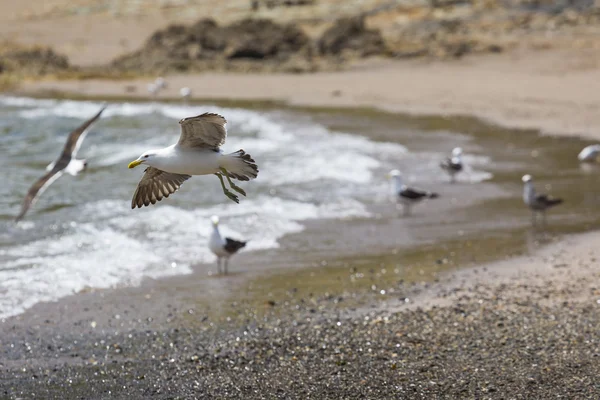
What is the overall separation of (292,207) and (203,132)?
18.3 feet

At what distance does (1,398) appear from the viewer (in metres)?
6.31

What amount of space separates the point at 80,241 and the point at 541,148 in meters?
9.33

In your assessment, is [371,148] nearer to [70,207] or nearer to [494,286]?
[70,207]

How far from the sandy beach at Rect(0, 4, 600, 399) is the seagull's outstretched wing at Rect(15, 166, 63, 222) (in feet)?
5.15

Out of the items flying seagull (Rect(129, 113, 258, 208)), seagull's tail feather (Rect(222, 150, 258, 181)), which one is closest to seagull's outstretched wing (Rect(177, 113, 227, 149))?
flying seagull (Rect(129, 113, 258, 208))

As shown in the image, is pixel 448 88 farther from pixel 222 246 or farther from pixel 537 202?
→ pixel 222 246

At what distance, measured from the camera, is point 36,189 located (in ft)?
32.5

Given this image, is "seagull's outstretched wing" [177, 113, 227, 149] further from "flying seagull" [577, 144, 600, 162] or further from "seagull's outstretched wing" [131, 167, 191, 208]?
"flying seagull" [577, 144, 600, 162]

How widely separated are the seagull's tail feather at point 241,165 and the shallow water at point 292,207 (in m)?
2.01

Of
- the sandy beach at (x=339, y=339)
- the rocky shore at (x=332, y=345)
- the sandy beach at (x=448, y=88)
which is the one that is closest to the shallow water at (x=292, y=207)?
the sandy beach at (x=339, y=339)

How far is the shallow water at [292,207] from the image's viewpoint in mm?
9781

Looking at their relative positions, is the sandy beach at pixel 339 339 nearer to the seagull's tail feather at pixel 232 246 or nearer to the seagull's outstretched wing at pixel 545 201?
the seagull's tail feather at pixel 232 246

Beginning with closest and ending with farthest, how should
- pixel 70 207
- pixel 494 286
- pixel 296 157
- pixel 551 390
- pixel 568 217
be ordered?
pixel 551 390, pixel 494 286, pixel 568 217, pixel 70 207, pixel 296 157

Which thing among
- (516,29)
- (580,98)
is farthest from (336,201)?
(516,29)
